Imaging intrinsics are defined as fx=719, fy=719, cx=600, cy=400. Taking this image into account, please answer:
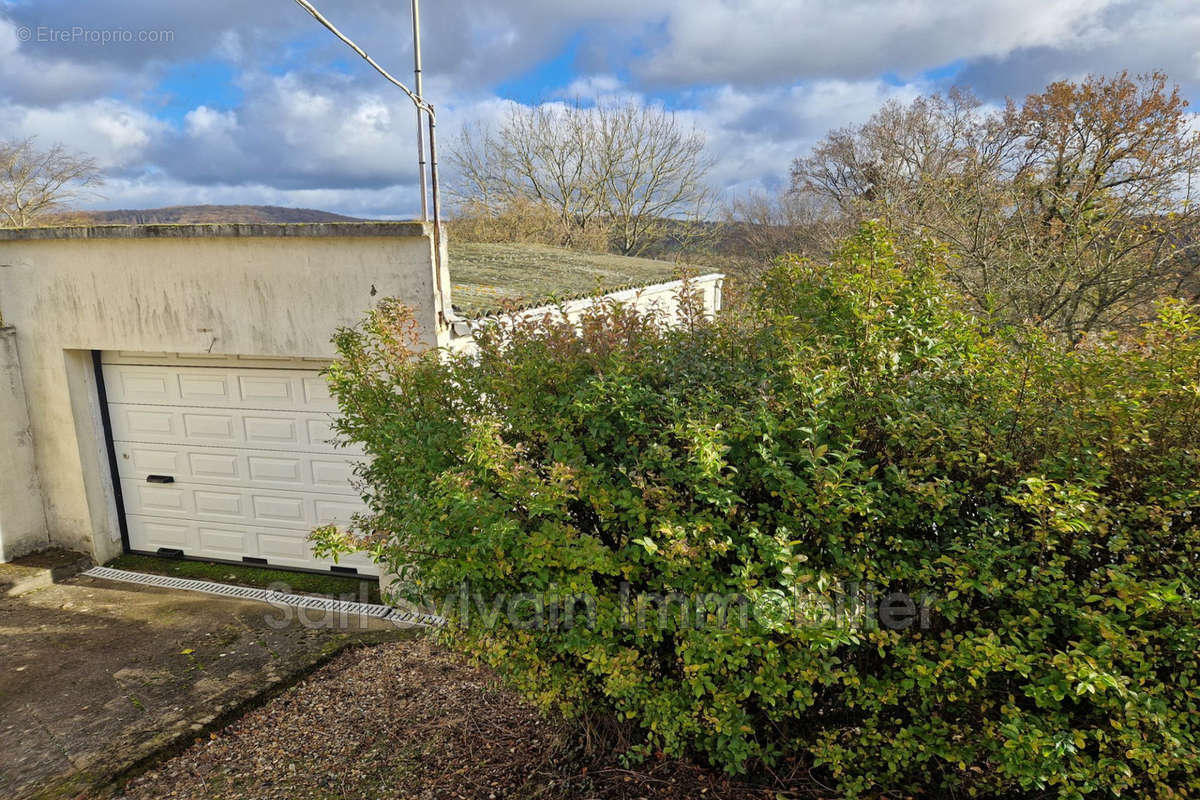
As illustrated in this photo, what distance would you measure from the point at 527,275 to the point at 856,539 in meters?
7.45

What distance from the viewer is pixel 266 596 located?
676cm

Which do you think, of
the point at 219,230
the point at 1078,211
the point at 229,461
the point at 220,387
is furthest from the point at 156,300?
the point at 1078,211

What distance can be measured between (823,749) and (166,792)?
366 centimetres

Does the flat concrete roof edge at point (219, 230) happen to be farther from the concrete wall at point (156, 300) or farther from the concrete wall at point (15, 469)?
the concrete wall at point (15, 469)

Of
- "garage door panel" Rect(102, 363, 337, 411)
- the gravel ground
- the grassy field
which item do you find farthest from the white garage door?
the gravel ground

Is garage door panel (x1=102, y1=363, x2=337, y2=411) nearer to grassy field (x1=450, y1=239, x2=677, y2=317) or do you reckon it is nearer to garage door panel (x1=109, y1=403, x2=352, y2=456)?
garage door panel (x1=109, y1=403, x2=352, y2=456)

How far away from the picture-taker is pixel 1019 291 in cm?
1131

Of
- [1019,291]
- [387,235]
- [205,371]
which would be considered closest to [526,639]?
[387,235]

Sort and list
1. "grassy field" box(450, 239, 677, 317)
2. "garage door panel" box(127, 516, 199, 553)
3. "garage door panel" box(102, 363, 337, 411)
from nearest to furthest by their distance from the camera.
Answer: "garage door panel" box(102, 363, 337, 411), "grassy field" box(450, 239, 677, 317), "garage door panel" box(127, 516, 199, 553)

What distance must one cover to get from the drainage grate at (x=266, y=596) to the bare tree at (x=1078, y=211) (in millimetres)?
7559

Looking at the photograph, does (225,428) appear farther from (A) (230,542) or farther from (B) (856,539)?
(B) (856,539)

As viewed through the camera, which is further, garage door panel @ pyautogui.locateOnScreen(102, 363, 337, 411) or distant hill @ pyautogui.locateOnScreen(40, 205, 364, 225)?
distant hill @ pyautogui.locateOnScreen(40, 205, 364, 225)

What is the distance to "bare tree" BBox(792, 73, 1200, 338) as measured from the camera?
10.9 m

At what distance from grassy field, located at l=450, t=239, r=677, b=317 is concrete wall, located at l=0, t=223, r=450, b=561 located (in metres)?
0.86
